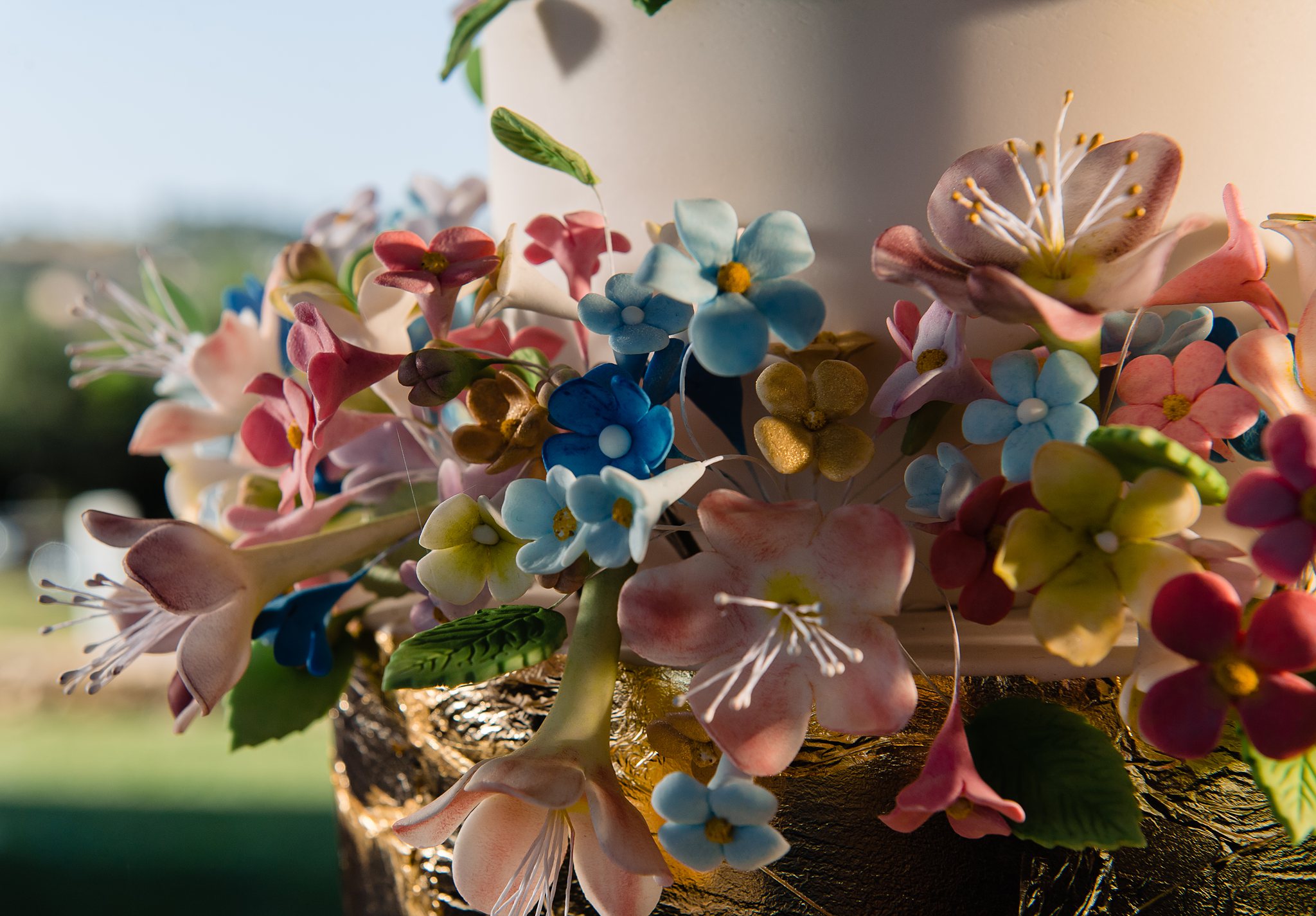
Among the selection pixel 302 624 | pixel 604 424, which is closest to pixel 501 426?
pixel 604 424

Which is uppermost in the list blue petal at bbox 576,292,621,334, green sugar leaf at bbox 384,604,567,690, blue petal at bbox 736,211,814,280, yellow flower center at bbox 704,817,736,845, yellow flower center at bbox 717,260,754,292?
blue petal at bbox 736,211,814,280

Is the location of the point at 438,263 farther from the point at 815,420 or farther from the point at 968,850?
the point at 968,850

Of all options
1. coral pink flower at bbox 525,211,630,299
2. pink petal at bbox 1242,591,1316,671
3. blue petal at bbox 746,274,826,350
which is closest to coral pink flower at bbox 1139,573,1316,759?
pink petal at bbox 1242,591,1316,671

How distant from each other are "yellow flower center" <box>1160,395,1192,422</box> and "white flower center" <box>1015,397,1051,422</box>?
0.16 ft

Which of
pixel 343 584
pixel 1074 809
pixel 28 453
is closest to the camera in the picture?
pixel 1074 809

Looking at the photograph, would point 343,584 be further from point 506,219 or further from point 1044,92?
point 1044,92

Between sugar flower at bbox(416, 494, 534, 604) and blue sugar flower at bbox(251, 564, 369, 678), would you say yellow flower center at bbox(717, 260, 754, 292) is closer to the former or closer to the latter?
sugar flower at bbox(416, 494, 534, 604)

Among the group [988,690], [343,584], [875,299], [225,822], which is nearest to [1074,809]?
[988,690]

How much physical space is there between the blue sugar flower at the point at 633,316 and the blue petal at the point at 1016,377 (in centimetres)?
9

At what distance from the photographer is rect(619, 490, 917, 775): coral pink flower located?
0.27m

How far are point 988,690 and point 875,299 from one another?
0.13 metres

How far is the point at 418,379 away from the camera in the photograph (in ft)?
1.01

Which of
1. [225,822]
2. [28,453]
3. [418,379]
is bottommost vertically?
[28,453]

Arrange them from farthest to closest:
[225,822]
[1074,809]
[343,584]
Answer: [225,822], [343,584], [1074,809]
